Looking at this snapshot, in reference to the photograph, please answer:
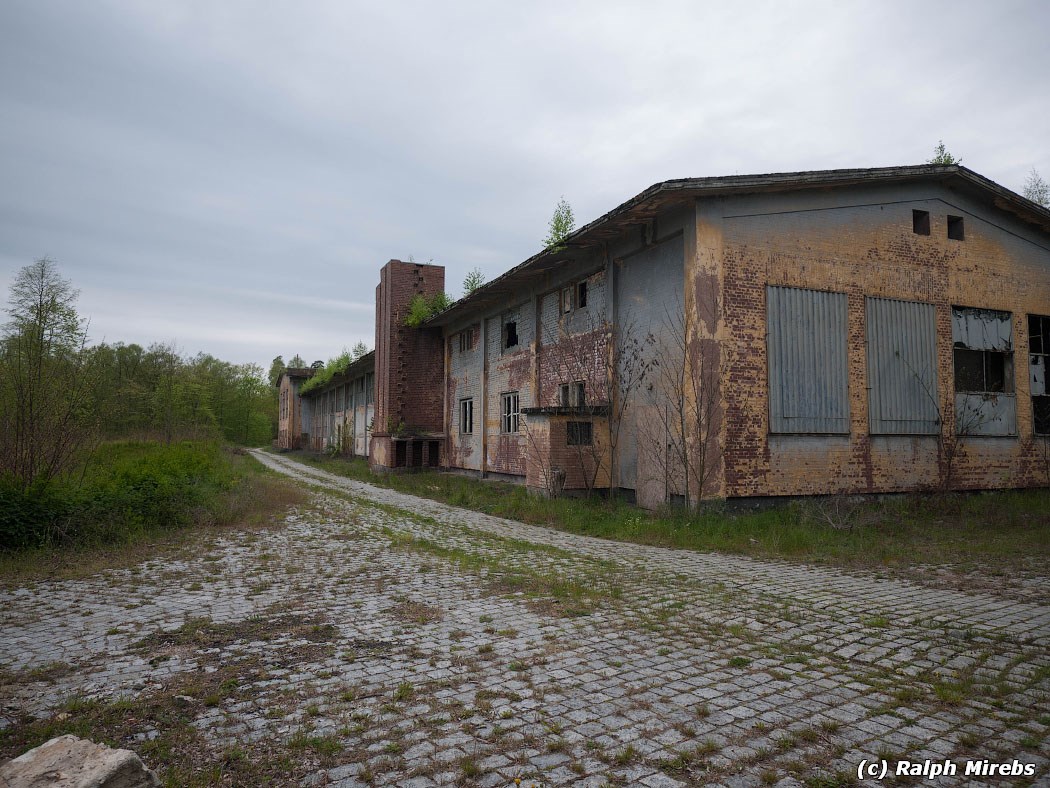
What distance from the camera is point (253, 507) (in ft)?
41.2

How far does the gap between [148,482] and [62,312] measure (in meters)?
2.86

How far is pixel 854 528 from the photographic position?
984 centimetres

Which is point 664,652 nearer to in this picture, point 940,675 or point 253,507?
point 940,675

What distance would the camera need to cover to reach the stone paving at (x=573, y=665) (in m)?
3.00

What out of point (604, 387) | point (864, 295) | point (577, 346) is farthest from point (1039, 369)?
Result: point (577, 346)

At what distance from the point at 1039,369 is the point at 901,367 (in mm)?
4256

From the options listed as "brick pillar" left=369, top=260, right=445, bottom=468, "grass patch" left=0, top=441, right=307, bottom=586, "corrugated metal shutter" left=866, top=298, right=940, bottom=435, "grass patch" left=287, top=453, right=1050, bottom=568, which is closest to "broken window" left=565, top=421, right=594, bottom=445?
"grass patch" left=287, top=453, right=1050, bottom=568

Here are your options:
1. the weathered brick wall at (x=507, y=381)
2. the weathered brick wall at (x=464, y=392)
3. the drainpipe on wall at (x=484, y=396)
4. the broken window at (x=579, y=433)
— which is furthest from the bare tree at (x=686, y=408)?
the weathered brick wall at (x=464, y=392)

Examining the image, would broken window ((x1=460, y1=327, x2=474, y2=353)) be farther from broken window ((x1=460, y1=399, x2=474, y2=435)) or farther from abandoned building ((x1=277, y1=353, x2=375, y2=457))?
abandoned building ((x1=277, y1=353, x2=375, y2=457))

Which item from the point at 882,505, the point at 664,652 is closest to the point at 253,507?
the point at 664,652

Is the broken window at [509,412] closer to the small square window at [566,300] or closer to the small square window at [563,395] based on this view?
the small square window at [563,395]

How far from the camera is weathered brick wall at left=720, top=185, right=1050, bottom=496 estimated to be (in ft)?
35.9

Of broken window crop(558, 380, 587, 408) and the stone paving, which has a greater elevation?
broken window crop(558, 380, 587, 408)

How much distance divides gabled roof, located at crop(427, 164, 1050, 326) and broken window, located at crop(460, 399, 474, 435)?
650 centimetres
